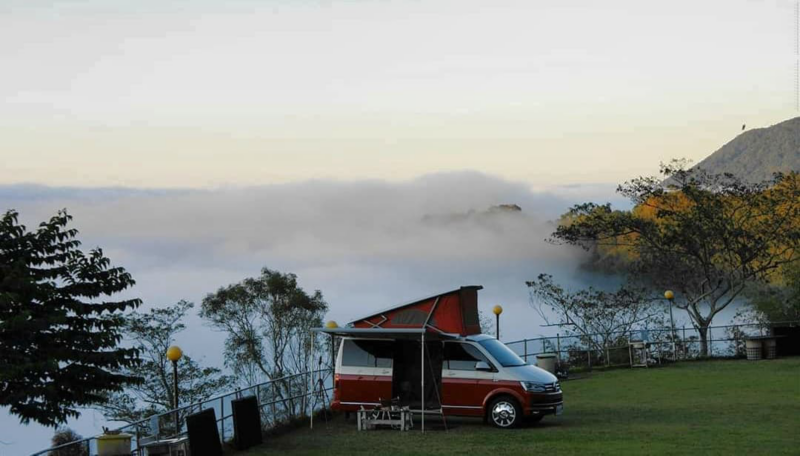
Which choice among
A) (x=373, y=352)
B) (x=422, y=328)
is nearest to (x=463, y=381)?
(x=422, y=328)

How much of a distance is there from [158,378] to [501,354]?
24.6m

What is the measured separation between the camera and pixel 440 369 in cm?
2306

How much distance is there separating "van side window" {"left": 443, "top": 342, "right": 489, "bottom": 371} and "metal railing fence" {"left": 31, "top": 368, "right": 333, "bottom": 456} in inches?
127

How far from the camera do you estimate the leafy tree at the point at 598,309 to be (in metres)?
43.9

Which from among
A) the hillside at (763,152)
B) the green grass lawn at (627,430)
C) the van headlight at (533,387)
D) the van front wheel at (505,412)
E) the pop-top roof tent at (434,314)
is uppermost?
the hillside at (763,152)

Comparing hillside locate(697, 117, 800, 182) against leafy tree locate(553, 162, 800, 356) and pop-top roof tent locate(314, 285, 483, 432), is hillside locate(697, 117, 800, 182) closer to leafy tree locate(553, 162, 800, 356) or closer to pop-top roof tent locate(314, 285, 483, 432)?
leafy tree locate(553, 162, 800, 356)

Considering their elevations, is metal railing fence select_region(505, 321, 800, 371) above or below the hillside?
below

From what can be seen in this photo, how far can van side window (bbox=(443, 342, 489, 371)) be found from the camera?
74.9ft

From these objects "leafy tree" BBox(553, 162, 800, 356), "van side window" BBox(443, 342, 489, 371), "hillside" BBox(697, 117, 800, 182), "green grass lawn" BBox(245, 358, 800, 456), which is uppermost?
"hillside" BBox(697, 117, 800, 182)

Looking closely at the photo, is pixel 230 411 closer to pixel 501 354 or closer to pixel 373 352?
pixel 373 352

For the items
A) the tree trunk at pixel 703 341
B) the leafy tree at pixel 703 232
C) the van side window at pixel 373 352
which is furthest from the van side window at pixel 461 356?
the leafy tree at pixel 703 232

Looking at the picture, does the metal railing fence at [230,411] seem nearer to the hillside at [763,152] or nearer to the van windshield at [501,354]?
the van windshield at [501,354]

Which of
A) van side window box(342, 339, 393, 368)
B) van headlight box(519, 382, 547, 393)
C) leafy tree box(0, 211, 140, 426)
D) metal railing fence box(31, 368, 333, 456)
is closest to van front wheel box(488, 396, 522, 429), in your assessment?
van headlight box(519, 382, 547, 393)

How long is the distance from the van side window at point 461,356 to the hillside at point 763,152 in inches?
4594
